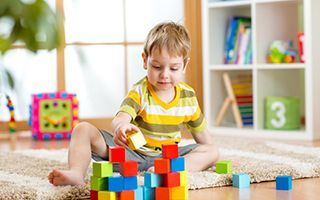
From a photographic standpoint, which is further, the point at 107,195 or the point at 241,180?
the point at 241,180

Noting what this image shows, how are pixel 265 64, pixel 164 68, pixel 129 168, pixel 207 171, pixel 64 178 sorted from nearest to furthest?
1. pixel 129 168
2. pixel 64 178
3. pixel 164 68
4. pixel 207 171
5. pixel 265 64

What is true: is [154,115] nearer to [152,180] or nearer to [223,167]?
[223,167]

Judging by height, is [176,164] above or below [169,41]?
below

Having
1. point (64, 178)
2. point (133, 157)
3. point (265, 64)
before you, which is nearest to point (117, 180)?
point (64, 178)

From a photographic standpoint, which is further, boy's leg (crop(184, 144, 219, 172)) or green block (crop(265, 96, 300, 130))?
green block (crop(265, 96, 300, 130))

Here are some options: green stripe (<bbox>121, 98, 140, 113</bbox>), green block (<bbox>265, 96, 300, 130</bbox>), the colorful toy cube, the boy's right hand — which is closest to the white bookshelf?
green block (<bbox>265, 96, 300, 130</bbox>)

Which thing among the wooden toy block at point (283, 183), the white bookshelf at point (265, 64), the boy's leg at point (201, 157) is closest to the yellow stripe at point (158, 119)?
the boy's leg at point (201, 157)

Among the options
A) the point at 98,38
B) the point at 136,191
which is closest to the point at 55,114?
the point at 98,38

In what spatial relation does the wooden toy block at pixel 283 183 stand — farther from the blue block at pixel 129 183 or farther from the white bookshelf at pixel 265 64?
the white bookshelf at pixel 265 64

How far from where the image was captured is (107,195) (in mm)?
1157

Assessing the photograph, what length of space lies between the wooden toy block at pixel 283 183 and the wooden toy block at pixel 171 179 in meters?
0.36

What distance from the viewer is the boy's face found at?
1598 millimetres

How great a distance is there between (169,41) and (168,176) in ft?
1.70

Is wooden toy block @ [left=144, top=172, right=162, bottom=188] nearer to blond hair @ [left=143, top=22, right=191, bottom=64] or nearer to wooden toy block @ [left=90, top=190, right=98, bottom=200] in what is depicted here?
wooden toy block @ [left=90, top=190, right=98, bottom=200]
